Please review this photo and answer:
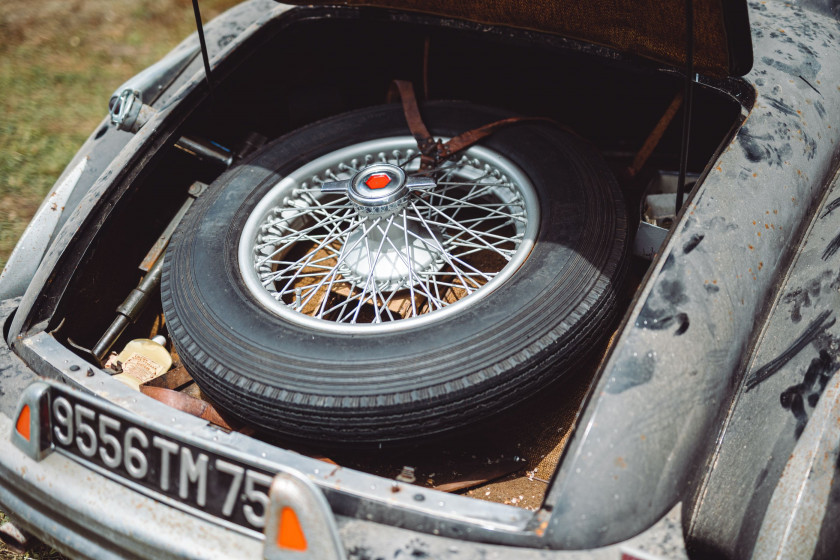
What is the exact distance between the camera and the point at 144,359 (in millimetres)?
2055

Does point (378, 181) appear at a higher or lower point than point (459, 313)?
higher

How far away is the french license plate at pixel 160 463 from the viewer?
1.28 meters

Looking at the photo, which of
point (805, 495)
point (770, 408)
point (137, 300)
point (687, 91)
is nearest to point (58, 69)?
point (137, 300)

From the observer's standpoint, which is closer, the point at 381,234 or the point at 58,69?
the point at 381,234

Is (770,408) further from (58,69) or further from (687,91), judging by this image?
(58,69)

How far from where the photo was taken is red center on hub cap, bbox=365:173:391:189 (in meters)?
2.01

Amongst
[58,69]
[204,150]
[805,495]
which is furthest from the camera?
[58,69]

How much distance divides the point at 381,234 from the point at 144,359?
781mm

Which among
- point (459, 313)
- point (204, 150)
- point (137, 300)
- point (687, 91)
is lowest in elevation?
point (137, 300)

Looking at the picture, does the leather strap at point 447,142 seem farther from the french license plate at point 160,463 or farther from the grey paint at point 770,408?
the french license plate at point 160,463

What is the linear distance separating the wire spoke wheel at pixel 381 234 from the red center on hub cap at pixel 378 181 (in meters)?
0.07

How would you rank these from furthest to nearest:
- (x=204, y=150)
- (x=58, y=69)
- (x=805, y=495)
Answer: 1. (x=58, y=69)
2. (x=204, y=150)
3. (x=805, y=495)

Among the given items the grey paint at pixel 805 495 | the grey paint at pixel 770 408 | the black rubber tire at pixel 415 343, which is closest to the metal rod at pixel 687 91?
the black rubber tire at pixel 415 343

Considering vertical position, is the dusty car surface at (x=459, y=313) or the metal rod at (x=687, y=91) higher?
the metal rod at (x=687, y=91)
